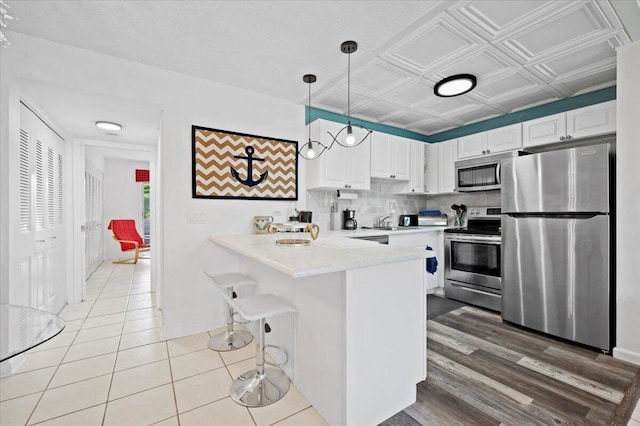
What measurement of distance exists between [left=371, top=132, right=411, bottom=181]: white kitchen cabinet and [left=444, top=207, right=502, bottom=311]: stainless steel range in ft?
3.48

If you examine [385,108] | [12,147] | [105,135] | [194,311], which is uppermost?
[385,108]

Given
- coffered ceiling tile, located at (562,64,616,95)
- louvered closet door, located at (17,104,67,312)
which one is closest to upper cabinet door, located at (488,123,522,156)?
coffered ceiling tile, located at (562,64,616,95)

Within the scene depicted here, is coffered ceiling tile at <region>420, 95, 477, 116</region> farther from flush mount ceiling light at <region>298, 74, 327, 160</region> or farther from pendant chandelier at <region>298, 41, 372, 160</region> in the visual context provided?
flush mount ceiling light at <region>298, 74, 327, 160</region>

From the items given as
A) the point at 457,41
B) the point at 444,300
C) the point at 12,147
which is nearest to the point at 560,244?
the point at 444,300

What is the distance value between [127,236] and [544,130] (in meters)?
7.60

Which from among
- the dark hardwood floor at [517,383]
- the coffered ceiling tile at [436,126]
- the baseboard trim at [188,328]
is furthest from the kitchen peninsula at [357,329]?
the coffered ceiling tile at [436,126]

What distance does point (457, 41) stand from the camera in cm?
226

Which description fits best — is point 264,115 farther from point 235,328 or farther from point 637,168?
point 637,168

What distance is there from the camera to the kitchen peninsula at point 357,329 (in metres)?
1.41

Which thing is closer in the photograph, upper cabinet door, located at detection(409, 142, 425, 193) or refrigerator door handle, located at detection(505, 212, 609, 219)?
refrigerator door handle, located at detection(505, 212, 609, 219)

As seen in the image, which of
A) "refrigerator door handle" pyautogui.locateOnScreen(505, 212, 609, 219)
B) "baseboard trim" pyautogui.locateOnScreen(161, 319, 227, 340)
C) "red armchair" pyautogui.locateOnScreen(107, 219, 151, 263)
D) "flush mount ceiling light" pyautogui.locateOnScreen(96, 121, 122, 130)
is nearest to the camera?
"refrigerator door handle" pyautogui.locateOnScreen(505, 212, 609, 219)

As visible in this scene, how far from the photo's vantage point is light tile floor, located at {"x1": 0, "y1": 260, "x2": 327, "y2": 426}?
1618mm

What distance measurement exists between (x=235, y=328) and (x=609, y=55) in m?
4.18

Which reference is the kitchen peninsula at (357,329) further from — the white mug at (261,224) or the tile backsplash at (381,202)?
the tile backsplash at (381,202)
